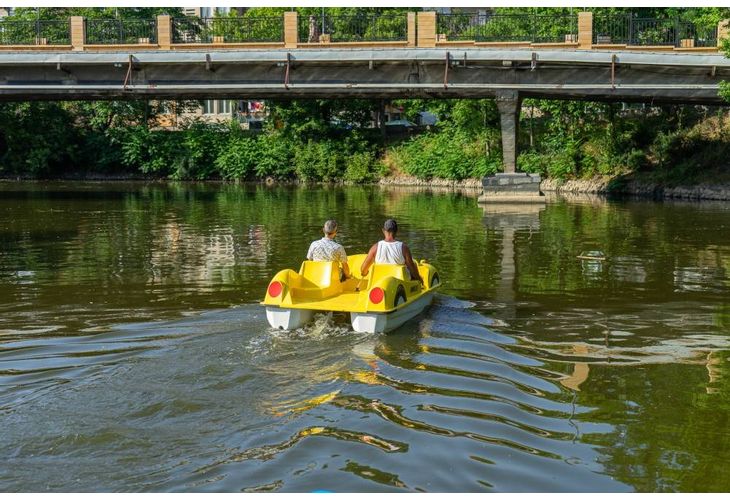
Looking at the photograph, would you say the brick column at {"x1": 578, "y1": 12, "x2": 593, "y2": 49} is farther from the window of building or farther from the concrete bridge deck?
the window of building

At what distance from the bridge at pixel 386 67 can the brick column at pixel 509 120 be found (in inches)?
1.8

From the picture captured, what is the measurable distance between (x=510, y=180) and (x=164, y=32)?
14.1 meters

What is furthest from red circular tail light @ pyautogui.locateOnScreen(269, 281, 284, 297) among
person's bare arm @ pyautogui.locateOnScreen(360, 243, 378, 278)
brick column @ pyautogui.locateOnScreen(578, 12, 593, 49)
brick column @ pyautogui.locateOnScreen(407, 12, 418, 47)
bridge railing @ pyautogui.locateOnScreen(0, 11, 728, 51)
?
brick column @ pyautogui.locateOnScreen(578, 12, 593, 49)

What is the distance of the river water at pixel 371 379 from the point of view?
23.0 ft

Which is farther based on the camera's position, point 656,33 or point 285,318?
point 656,33

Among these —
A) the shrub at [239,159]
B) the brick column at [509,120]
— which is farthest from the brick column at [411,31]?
the shrub at [239,159]

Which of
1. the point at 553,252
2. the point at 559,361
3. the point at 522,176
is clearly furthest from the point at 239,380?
the point at 522,176

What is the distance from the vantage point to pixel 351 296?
41.7 ft

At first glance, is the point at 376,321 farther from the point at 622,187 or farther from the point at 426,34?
the point at 622,187

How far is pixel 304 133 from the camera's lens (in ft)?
183

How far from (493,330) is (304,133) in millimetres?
44365

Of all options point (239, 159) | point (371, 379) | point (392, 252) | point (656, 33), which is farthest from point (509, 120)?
point (371, 379)

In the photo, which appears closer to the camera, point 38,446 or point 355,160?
point 38,446
